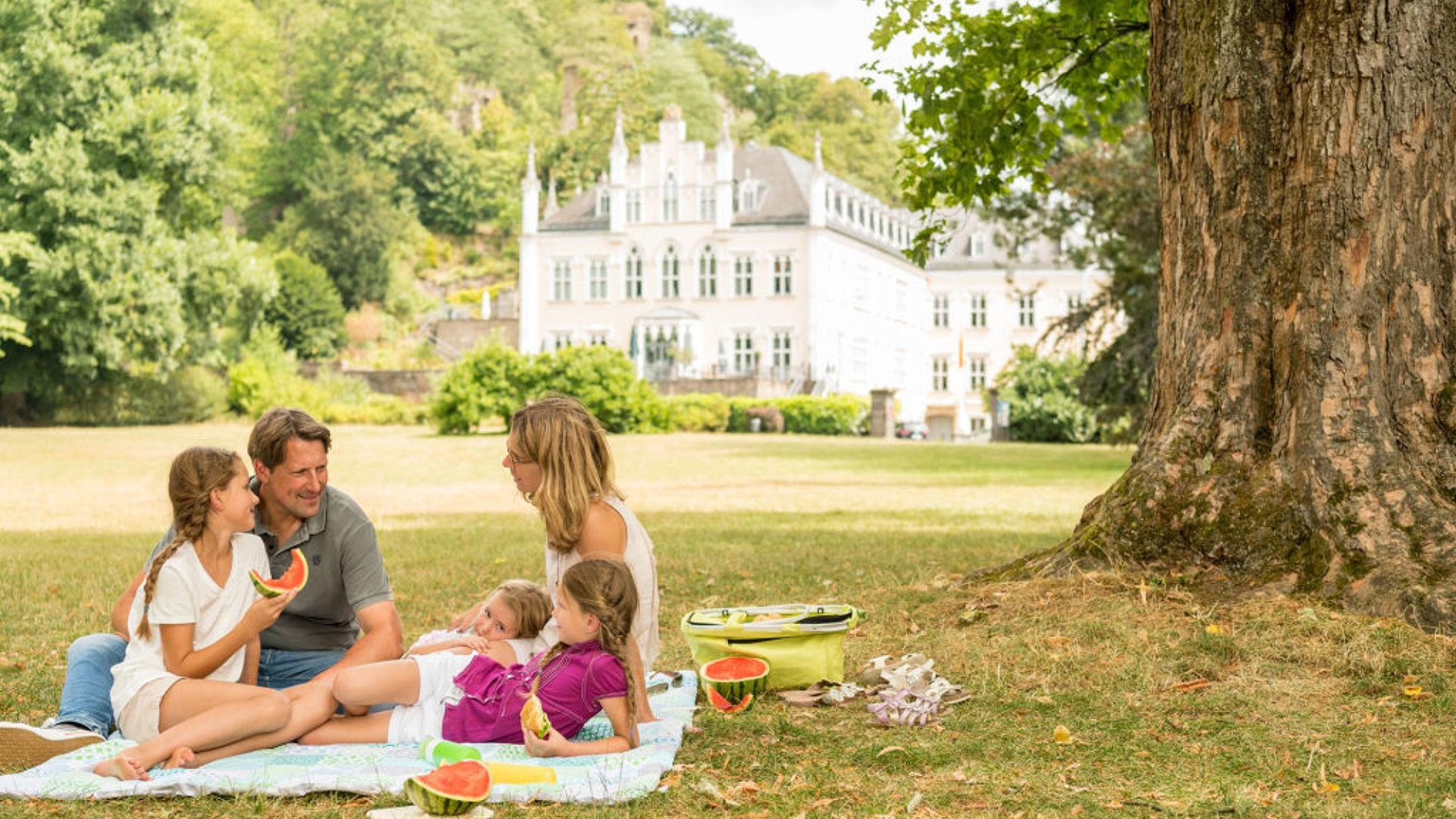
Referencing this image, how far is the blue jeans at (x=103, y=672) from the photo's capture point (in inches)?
215

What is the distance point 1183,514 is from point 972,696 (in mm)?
1962

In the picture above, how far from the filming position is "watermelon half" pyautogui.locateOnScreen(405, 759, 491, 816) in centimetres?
445

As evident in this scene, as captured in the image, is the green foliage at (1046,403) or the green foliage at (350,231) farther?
the green foliage at (350,231)

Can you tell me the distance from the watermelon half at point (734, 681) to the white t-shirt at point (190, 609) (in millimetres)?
1753

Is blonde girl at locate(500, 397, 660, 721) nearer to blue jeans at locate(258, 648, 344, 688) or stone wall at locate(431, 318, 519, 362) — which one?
blue jeans at locate(258, 648, 344, 688)

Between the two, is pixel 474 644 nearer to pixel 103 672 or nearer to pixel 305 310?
pixel 103 672

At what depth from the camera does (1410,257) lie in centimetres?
741

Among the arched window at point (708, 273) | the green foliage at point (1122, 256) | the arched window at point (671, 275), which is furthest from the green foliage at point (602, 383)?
the arched window at point (671, 275)

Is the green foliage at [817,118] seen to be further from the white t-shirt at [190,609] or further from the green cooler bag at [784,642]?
the white t-shirt at [190,609]

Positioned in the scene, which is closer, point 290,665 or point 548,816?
point 548,816

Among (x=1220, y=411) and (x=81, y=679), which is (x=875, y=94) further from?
(x=81, y=679)

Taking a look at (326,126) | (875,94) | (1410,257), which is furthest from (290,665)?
(326,126)

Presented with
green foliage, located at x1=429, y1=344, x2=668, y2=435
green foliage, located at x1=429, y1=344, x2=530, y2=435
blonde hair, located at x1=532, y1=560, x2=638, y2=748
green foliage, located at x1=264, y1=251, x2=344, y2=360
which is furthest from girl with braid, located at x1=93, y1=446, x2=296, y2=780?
green foliage, located at x1=264, y1=251, x2=344, y2=360

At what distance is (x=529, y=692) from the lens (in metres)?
5.43
